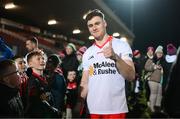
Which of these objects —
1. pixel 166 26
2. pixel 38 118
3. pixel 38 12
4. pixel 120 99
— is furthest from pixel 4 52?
pixel 38 12

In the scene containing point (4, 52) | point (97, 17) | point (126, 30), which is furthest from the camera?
point (126, 30)

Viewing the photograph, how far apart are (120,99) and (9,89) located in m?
0.91

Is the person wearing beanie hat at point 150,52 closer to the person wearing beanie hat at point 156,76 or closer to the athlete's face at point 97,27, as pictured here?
the person wearing beanie hat at point 156,76

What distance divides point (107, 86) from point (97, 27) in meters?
0.53

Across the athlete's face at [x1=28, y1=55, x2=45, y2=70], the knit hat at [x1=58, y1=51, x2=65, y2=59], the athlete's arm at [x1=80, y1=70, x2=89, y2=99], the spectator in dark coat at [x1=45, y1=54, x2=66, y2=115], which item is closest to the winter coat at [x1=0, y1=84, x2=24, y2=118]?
the athlete's arm at [x1=80, y1=70, x2=89, y2=99]

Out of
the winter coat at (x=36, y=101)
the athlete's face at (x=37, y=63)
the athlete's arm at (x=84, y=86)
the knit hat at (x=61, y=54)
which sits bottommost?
the winter coat at (x=36, y=101)

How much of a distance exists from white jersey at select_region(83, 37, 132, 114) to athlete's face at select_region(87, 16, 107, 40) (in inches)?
3.5

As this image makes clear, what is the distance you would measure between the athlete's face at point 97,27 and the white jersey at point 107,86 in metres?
0.09

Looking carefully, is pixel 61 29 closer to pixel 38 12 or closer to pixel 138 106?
pixel 38 12

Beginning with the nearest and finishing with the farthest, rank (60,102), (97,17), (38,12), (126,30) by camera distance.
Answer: (97,17)
(60,102)
(126,30)
(38,12)

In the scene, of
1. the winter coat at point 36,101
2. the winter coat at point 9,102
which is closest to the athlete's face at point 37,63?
the winter coat at point 36,101

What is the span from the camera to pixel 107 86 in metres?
3.08

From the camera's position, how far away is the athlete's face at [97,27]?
10.6ft

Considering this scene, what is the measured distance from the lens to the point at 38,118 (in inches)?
151
